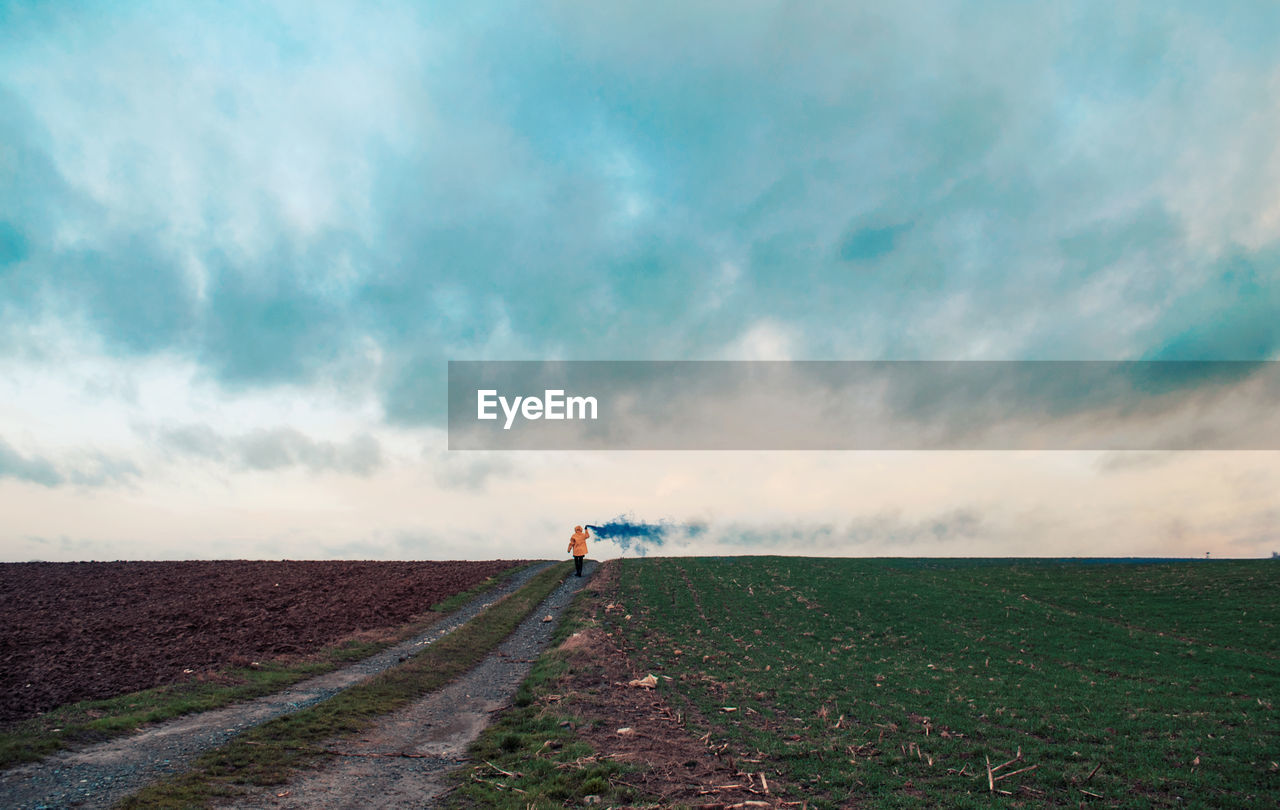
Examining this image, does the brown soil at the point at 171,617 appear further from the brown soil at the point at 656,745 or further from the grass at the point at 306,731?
the brown soil at the point at 656,745

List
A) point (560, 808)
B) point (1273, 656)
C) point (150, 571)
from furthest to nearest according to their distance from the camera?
point (150, 571) → point (1273, 656) → point (560, 808)

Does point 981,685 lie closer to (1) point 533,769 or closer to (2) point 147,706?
(1) point 533,769

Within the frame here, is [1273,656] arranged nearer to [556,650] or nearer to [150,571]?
[556,650]

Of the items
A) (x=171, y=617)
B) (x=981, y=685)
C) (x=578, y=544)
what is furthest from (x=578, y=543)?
(x=981, y=685)

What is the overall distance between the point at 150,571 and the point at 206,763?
49.7m

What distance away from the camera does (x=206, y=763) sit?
11328 mm

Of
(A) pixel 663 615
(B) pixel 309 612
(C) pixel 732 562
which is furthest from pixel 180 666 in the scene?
(C) pixel 732 562

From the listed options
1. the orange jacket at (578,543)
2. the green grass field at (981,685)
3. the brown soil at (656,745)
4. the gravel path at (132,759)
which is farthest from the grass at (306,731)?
the orange jacket at (578,543)

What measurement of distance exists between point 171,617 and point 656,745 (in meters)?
26.0

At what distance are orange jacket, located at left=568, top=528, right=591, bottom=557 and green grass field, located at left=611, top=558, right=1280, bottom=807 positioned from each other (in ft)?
21.1

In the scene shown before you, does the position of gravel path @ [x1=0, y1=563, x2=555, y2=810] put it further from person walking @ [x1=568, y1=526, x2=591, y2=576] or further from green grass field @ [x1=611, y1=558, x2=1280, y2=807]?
person walking @ [x1=568, y1=526, x2=591, y2=576]

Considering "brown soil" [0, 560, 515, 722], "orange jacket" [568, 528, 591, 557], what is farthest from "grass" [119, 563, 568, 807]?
"orange jacket" [568, 528, 591, 557]

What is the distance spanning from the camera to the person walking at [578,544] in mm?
45750

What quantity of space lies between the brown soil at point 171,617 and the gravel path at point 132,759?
3991mm
